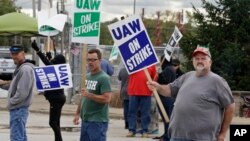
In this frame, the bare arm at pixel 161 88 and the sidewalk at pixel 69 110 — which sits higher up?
the bare arm at pixel 161 88

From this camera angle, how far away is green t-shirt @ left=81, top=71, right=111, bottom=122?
866cm

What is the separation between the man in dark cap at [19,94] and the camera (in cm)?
1004

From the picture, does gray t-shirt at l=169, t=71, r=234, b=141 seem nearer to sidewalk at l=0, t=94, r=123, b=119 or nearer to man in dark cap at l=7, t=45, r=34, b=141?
man in dark cap at l=7, t=45, r=34, b=141

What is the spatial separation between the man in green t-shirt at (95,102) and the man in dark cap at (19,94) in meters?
1.58

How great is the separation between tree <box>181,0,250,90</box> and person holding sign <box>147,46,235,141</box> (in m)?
15.3

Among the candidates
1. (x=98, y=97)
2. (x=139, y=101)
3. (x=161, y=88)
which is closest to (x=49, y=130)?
(x=139, y=101)

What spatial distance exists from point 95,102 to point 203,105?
5.72 ft

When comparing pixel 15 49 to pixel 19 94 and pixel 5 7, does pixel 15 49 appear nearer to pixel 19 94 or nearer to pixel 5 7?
pixel 19 94

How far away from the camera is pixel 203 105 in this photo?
735 cm

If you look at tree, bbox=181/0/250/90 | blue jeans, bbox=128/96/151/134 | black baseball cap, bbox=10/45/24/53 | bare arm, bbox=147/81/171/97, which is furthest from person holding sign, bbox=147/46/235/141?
tree, bbox=181/0/250/90

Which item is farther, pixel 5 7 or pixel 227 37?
pixel 5 7

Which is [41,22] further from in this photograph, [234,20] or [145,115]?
[234,20]

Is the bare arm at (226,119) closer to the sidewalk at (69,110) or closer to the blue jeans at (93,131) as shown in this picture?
the blue jeans at (93,131)

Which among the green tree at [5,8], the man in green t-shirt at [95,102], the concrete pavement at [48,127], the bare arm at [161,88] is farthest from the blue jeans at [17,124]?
the green tree at [5,8]
